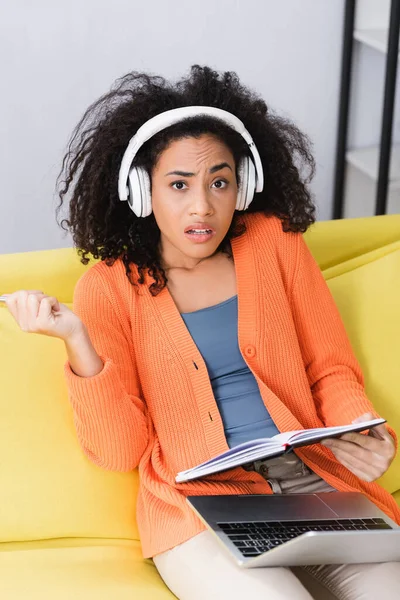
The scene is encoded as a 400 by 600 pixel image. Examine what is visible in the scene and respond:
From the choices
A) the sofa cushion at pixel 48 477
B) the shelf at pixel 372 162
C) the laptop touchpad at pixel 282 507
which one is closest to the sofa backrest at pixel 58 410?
the sofa cushion at pixel 48 477

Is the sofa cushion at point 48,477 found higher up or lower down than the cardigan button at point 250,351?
lower down

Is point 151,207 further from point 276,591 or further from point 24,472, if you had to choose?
point 276,591

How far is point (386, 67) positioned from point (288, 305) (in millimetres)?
1018

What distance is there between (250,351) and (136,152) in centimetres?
37

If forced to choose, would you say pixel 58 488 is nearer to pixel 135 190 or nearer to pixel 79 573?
pixel 79 573

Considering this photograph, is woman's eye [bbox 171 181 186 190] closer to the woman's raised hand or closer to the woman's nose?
the woman's nose

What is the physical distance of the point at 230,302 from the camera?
5.24ft

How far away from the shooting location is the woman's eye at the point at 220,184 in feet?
5.04

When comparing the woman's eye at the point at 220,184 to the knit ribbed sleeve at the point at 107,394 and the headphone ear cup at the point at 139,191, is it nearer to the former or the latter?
the headphone ear cup at the point at 139,191

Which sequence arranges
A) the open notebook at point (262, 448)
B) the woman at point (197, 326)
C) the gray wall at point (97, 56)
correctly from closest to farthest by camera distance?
the open notebook at point (262, 448), the woman at point (197, 326), the gray wall at point (97, 56)

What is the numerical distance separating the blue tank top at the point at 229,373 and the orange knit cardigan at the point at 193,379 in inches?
1.0

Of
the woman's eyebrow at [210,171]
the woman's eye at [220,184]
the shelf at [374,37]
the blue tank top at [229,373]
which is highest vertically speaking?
the shelf at [374,37]

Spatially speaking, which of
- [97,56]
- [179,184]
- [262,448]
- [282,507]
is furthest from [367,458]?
[97,56]

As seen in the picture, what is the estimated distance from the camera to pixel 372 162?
8.41ft
